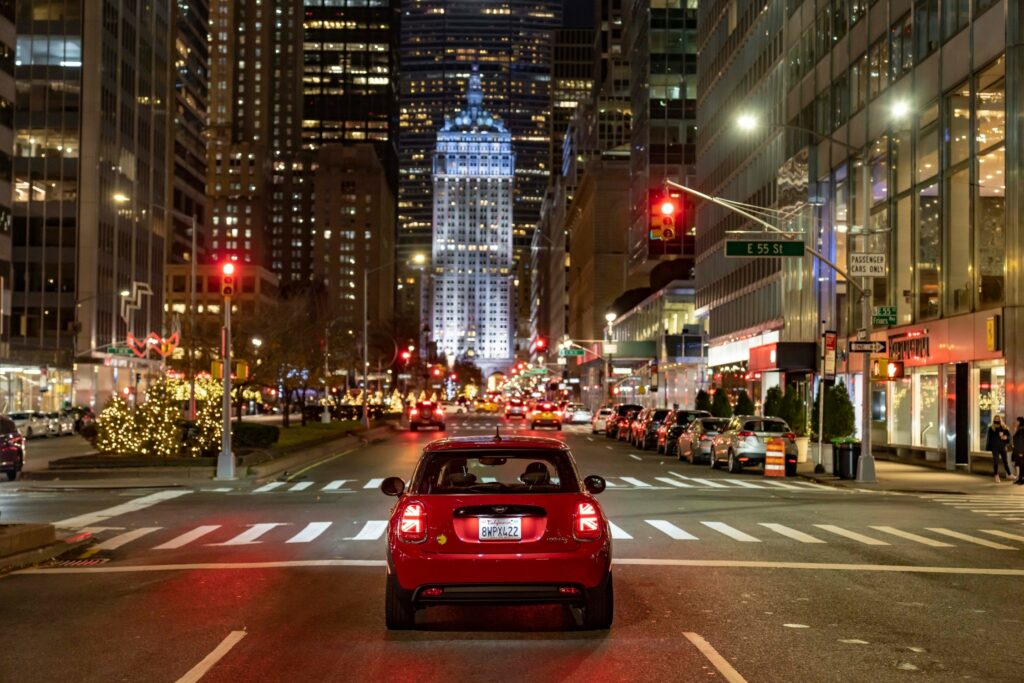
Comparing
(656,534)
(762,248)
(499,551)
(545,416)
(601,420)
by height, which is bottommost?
(601,420)

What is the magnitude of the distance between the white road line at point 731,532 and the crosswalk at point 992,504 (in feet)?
18.4

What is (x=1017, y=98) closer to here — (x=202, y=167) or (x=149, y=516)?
(x=149, y=516)

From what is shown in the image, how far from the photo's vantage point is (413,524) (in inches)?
368

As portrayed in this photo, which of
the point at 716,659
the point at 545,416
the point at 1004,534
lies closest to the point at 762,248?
the point at 1004,534

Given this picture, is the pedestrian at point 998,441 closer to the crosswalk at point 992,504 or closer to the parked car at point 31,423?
the crosswalk at point 992,504

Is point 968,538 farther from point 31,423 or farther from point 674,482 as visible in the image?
point 31,423

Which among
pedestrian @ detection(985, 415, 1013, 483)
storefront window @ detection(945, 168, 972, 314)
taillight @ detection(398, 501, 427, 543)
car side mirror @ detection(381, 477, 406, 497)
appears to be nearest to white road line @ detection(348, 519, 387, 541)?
car side mirror @ detection(381, 477, 406, 497)

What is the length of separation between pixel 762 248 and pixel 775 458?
6103mm

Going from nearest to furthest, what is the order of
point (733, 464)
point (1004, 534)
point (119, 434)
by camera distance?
point (1004, 534), point (119, 434), point (733, 464)

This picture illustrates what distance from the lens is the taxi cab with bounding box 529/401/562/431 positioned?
2650 inches

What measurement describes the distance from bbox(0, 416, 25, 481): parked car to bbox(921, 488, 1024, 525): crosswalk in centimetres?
2246

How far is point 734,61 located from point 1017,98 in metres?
41.2

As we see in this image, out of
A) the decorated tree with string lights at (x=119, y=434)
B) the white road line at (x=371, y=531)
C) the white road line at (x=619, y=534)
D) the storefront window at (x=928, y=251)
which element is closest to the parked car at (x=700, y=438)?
the storefront window at (x=928, y=251)

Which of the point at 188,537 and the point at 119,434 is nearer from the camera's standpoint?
the point at 188,537
